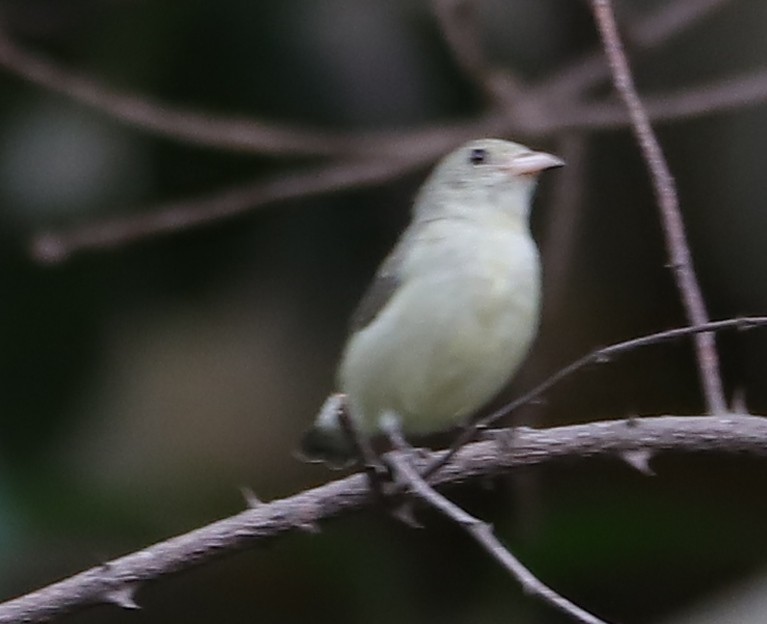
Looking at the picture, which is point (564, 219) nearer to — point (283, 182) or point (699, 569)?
point (283, 182)

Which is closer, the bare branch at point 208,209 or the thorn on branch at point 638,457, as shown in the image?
the thorn on branch at point 638,457

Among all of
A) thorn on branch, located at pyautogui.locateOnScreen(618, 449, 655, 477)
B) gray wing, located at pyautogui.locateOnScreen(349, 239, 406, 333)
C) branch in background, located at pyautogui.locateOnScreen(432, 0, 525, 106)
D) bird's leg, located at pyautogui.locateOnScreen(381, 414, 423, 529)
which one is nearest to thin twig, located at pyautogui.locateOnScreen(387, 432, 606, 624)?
bird's leg, located at pyautogui.locateOnScreen(381, 414, 423, 529)

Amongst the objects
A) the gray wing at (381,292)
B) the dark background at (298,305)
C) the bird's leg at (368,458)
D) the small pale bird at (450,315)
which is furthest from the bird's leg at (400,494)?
the dark background at (298,305)

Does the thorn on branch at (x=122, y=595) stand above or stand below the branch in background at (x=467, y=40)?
below

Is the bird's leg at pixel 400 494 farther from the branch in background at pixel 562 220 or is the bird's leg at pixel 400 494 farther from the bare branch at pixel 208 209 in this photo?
the branch in background at pixel 562 220

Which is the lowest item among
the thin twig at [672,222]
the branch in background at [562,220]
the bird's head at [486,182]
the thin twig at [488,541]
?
the thin twig at [488,541]

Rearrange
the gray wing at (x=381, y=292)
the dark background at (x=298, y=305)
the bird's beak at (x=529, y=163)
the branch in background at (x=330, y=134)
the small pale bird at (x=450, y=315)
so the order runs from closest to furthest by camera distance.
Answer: the small pale bird at (x=450, y=315) → the gray wing at (x=381, y=292) → the bird's beak at (x=529, y=163) → the branch in background at (x=330, y=134) → the dark background at (x=298, y=305)

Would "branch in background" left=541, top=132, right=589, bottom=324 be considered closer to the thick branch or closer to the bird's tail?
the bird's tail
